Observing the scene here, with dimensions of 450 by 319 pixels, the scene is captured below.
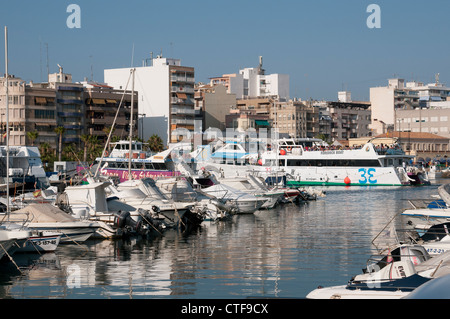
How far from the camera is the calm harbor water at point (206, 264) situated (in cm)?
2017

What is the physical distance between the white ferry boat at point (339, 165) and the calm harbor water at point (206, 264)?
149 ft

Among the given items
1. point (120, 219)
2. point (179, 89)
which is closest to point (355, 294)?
point (120, 219)

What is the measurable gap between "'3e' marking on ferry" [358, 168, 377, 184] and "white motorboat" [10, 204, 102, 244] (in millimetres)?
58584

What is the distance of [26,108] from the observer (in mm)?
101625

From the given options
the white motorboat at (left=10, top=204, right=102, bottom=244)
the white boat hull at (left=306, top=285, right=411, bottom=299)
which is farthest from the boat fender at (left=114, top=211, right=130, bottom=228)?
the white boat hull at (left=306, top=285, right=411, bottom=299)

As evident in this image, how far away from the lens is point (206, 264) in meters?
24.9

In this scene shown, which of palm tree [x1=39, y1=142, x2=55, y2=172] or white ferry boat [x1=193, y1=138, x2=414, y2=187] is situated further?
palm tree [x1=39, y1=142, x2=55, y2=172]

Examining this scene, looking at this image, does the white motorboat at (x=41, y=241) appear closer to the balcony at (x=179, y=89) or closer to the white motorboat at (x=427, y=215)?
the white motorboat at (x=427, y=215)

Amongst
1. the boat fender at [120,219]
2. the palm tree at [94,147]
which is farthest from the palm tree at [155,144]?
the boat fender at [120,219]

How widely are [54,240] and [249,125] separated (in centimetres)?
11280

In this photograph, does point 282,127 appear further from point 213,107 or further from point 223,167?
point 223,167

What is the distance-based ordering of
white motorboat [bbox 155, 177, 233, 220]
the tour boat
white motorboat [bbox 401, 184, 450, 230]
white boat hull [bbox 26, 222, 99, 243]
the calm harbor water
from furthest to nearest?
1. the tour boat
2. white motorboat [bbox 155, 177, 233, 220]
3. white boat hull [bbox 26, 222, 99, 243]
4. white motorboat [bbox 401, 184, 450, 230]
5. the calm harbor water

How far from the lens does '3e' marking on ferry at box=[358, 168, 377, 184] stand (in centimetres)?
8444

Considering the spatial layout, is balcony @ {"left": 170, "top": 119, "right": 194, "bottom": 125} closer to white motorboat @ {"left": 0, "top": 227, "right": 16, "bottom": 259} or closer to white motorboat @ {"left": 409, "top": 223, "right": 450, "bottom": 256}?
white motorboat @ {"left": 409, "top": 223, "right": 450, "bottom": 256}
